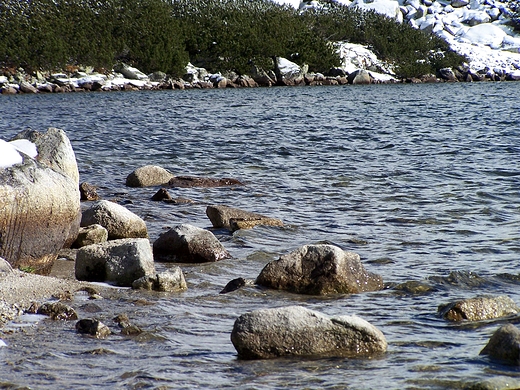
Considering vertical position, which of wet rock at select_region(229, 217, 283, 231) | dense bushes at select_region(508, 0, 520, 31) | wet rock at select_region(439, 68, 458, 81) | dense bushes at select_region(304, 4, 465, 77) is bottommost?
wet rock at select_region(229, 217, 283, 231)

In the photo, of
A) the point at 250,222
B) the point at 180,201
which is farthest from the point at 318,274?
the point at 180,201

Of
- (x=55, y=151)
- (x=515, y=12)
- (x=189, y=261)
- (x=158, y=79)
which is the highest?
(x=515, y=12)

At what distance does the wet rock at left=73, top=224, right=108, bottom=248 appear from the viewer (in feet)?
24.9

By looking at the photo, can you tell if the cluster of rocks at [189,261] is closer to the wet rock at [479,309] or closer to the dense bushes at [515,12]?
the wet rock at [479,309]

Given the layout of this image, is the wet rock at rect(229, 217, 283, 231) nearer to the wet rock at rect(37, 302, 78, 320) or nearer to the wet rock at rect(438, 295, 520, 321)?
the wet rock at rect(438, 295, 520, 321)

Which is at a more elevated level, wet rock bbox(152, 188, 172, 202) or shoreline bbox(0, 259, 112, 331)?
shoreline bbox(0, 259, 112, 331)

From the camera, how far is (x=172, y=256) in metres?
7.50

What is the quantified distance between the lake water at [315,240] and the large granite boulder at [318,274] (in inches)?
5.3

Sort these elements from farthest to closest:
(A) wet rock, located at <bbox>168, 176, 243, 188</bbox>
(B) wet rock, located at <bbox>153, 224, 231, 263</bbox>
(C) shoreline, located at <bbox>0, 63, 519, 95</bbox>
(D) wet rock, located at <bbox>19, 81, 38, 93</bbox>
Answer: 1. (C) shoreline, located at <bbox>0, 63, 519, 95</bbox>
2. (D) wet rock, located at <bbox>19, 81, 38, 93</bbox>
3. (A) wet rock, located at <bbox>168, 176, 243, 188</bbox>
4. (B) wet rock, located at <bbox>153, 224, 231, 263</bbox>

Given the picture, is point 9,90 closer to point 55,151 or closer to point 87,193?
point 87,193

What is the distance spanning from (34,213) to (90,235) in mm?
1285

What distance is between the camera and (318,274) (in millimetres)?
6285

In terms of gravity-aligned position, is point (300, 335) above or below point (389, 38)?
below

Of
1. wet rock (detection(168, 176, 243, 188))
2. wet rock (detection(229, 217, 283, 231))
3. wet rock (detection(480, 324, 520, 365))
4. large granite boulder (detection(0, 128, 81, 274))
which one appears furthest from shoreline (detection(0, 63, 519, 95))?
wet rock (detection(480, 324, 520, 365))
